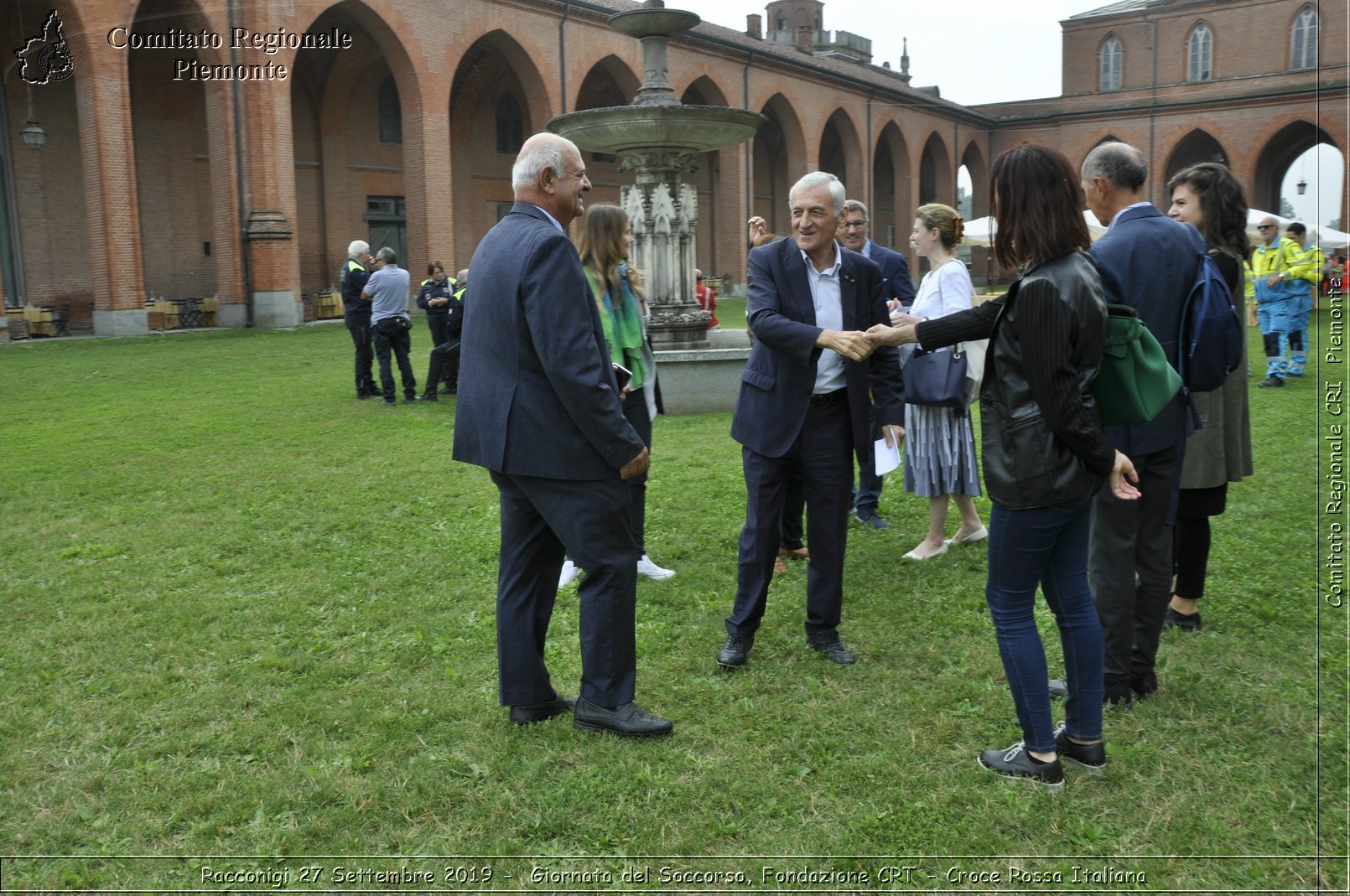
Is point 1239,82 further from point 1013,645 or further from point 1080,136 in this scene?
point 1013,645

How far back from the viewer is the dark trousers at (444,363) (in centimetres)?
1194

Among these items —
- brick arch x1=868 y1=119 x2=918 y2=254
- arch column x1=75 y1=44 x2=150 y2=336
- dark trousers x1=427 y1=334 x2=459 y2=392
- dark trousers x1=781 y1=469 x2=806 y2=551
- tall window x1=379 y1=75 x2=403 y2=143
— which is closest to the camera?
dark trousers x1=781 y1=469 x2=806 y2=551

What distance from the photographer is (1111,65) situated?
170 ft

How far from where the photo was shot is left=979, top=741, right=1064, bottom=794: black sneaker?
3.14 metres

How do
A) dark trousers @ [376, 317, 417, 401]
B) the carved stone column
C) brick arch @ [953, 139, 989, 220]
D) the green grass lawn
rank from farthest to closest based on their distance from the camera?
brick arch @ [953, 139, 989, 220], dark trousers @ [376, 317, 417, 401], the carved stone column, the green grass lawn

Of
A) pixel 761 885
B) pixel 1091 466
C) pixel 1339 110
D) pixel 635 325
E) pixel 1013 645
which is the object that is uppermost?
pixel 1339 110

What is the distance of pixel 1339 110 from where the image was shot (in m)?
39.0

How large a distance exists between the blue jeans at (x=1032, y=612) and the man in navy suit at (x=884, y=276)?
9.99 ft

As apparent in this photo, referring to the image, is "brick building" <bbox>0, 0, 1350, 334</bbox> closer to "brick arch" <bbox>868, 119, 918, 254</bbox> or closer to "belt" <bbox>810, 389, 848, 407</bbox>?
"brick arch" <bbox>868, 119, 918, 254</bbox>

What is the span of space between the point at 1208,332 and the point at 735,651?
2113 mm

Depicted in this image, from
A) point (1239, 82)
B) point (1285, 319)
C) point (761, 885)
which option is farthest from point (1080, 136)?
point (761, 885)

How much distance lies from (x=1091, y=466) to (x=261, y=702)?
9.98 feet

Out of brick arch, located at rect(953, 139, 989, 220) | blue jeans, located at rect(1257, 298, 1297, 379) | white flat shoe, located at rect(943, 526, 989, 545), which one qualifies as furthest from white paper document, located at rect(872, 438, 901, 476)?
brick arch, located at rect(953, 139, 989, 220)

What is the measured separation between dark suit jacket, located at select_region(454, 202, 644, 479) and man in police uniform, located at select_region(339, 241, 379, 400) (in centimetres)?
916
